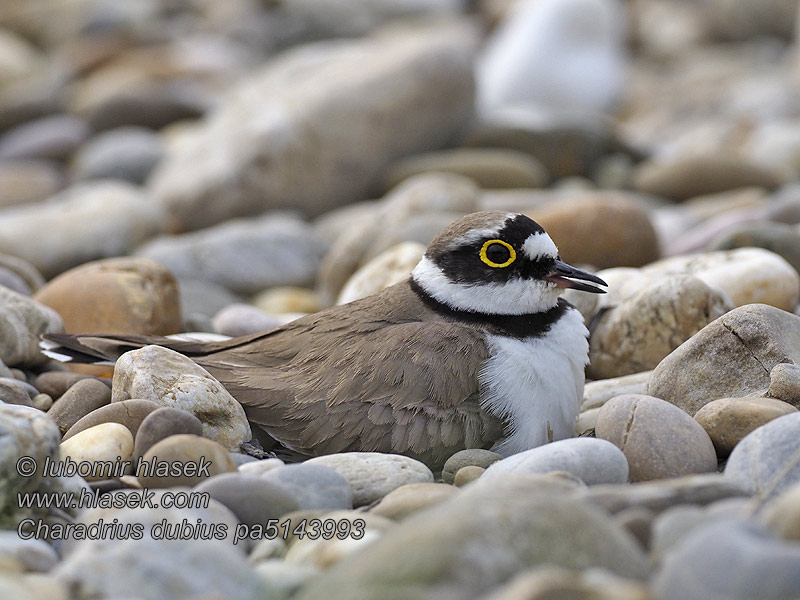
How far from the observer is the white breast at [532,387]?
4.43m

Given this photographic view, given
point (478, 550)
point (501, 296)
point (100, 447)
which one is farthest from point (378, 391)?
point (478, 550)

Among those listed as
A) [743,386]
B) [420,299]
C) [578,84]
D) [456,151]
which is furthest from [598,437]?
[578,84]

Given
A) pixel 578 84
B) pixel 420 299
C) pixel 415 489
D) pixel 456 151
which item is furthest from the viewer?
pixel 578 84

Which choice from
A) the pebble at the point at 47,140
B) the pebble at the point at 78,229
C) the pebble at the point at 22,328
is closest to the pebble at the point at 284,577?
the pebble at the point at 22,328

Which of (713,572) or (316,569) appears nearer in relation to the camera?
(713,572)

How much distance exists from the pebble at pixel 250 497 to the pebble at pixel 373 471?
374 mm

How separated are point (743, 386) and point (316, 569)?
90.8 inches

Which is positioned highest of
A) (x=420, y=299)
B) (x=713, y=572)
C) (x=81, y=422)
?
(x=713, y=572)

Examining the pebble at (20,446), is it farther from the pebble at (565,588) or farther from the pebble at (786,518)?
the pebble at (786,518)

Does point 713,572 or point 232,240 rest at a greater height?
point 713,572

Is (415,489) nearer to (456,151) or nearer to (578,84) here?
(456,151)

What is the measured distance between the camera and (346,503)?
3.73 metres

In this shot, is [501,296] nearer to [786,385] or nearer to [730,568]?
[786,385]

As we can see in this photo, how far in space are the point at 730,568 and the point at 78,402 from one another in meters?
3.19
